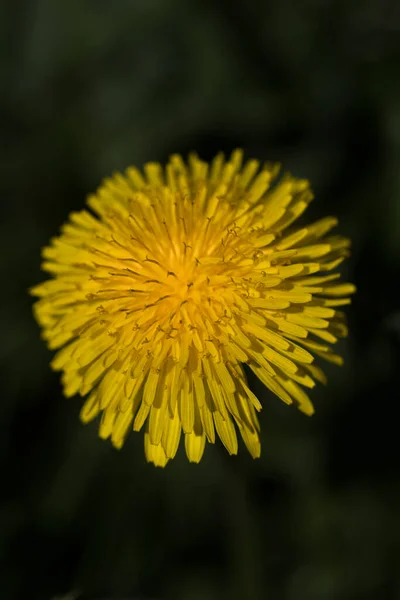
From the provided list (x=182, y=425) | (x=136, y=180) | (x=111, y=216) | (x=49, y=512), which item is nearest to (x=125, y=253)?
(x=111, y=216)

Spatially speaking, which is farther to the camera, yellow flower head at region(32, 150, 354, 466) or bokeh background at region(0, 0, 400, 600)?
bokeh background at region(0, 0, 400, 600)

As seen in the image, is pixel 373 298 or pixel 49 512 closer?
pixel 373 298

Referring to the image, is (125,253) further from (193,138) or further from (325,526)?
(325,526)

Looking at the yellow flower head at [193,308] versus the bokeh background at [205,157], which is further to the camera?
the bokeh background at [205,157]
